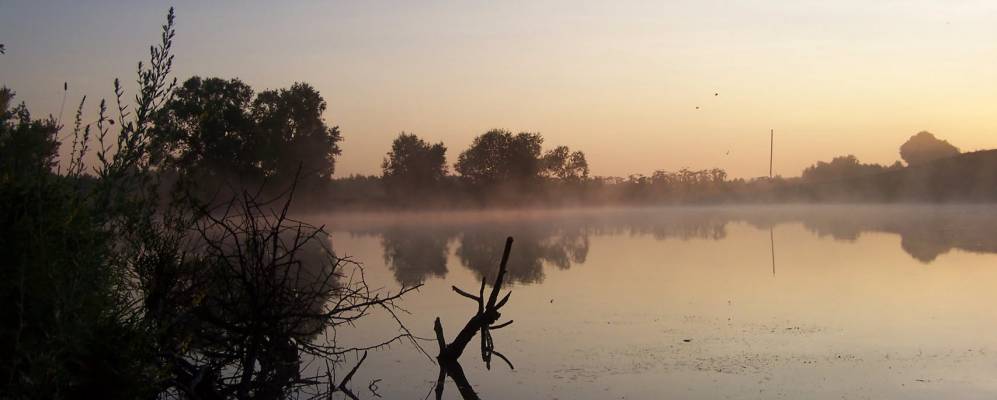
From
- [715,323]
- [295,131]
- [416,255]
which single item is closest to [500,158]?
[295,131]

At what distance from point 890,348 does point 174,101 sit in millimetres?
7527

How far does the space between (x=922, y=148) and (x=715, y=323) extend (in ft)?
316

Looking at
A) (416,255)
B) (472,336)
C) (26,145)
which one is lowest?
(416,255)

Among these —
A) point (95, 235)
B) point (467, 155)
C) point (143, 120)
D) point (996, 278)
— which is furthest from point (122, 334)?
point (467, 155)

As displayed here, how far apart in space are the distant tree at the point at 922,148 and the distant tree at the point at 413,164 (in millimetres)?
60808

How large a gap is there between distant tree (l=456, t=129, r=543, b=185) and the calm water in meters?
38.0

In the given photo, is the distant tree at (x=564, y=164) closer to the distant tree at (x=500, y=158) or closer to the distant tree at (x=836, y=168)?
the distant tree at (x=500, y=158)

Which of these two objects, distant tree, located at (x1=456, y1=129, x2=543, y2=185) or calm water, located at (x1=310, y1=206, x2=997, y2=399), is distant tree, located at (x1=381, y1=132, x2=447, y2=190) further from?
calm water, located at (x1=310, y1=206, x2=997, y2=399)

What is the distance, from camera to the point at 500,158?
2384 inches

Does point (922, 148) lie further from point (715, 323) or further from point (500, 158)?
point (715, 323)

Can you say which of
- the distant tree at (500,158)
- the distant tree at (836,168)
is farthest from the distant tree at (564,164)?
the distant tree at (836,168)

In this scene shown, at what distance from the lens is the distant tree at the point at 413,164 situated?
58344 millimetres

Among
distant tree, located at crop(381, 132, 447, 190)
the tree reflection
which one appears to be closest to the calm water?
the tree reflection

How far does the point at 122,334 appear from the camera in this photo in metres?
4.01
